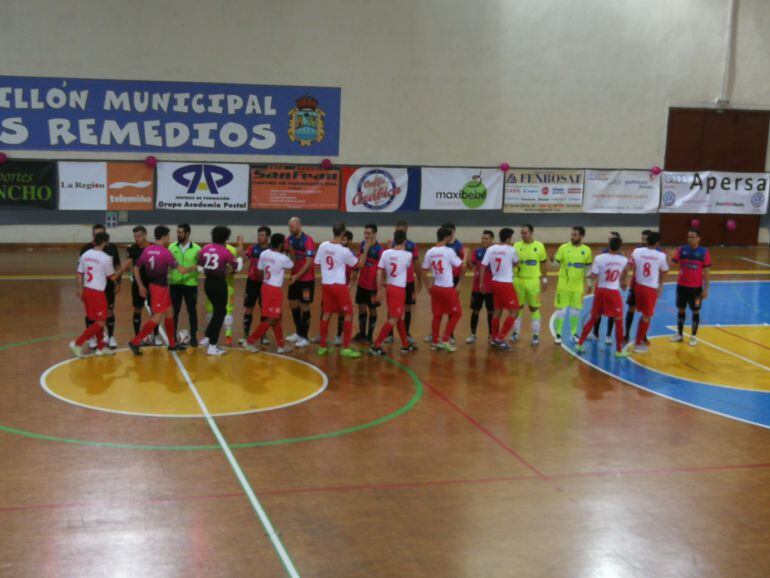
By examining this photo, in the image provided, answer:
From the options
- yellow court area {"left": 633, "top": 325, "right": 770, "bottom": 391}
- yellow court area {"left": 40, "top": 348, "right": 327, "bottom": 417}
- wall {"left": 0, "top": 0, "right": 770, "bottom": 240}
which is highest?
wall {"left": 0, "top": 0, "right": 770, "bottom": 240}

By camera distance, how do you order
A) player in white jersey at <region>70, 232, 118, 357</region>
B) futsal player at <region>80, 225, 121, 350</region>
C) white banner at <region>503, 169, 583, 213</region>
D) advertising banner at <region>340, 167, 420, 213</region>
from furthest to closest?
1. white banner at <region>503, 169, 583, 213</region>
2. advertising banner at <region>340, 167, 420, 213</region>
3. futsal player at <region>80, 225, 121, 350</region>
4. player in white jersey at <region>70, 232, 118, 357</region>

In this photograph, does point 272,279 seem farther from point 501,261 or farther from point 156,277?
point 501,261

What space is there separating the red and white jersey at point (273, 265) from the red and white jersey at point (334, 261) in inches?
21.9

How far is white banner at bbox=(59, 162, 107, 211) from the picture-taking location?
24.3 meters

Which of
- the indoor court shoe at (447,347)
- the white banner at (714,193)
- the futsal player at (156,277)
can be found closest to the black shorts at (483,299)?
the indoor court shoe at (447,347)

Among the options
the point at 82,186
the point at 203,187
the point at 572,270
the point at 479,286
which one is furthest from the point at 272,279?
the point at 82,186

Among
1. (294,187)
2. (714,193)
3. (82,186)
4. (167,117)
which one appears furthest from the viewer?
(714,193)

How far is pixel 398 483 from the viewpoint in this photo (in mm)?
9383

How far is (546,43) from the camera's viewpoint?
27.2 meters

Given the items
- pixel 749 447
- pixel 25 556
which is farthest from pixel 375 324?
pixel 25 556

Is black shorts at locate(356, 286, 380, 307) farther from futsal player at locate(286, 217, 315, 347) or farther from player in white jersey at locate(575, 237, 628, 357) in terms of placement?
player in white jersey at locate(575, 237, 628, 357)

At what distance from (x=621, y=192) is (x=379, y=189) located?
802cm

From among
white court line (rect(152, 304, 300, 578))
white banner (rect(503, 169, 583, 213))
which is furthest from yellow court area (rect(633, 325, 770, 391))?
white banner (rect(503, 169, 583, 213))

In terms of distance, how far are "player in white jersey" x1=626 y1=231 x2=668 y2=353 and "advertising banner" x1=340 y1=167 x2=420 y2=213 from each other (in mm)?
12114
